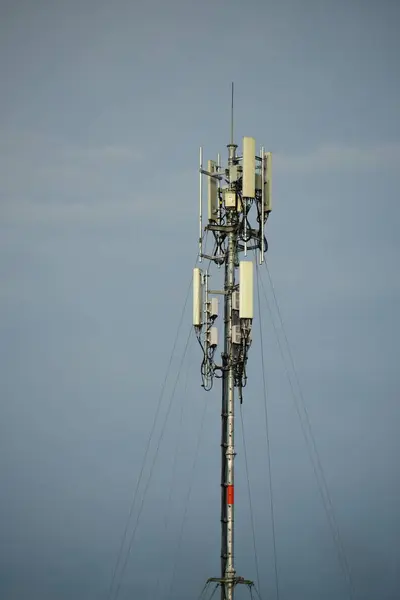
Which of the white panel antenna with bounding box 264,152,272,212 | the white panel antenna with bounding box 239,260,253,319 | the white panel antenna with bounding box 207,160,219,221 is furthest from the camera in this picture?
the white panel antenna with bounding box 207,160,219,221

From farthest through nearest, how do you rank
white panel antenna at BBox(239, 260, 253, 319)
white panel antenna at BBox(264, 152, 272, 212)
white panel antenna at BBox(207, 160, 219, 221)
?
white panel antenna at BBox(207, 160, 219, 221) < white panel antenna at BBox(264, 152, 272, 212) < white panel antenna at BBox(239, 260, 253, 319)

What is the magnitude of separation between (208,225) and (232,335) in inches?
203

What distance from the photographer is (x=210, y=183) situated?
69.4m

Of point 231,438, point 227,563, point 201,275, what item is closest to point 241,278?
point 201,275

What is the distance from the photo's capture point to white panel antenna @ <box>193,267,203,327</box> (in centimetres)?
6812

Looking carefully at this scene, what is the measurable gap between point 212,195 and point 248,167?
2648mm

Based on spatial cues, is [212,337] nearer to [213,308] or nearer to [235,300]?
[213,308]

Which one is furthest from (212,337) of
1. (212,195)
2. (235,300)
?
(212,195)

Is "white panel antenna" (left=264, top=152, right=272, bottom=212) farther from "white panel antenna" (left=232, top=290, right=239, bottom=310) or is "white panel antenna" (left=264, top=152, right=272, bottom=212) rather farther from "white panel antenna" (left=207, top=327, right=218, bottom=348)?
"white panel antenna" (left=207, top=327, right=218, bottom=348)

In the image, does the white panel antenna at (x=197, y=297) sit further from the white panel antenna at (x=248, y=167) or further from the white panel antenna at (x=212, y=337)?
the white panel antenna at (x=248, y=167)

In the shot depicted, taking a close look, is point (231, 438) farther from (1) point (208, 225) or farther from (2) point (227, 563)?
(1) point (208, 225)

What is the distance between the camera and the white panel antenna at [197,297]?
68.1m

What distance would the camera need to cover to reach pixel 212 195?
6931cm

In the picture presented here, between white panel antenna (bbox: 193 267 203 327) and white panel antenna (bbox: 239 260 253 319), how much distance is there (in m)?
2.33
